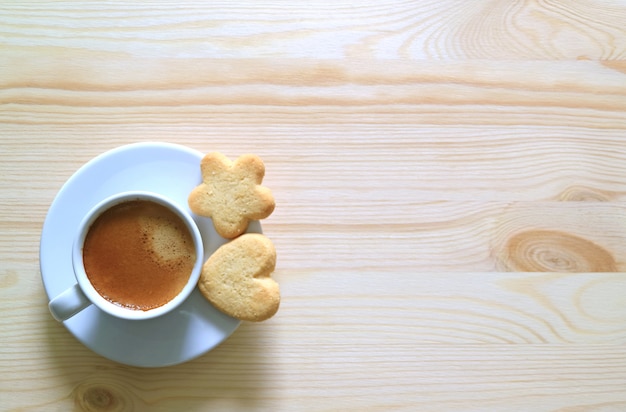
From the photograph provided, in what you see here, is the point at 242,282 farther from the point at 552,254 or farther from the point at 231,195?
the point at 552,254

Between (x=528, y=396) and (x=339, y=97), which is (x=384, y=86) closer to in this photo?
(x=339, y=97)

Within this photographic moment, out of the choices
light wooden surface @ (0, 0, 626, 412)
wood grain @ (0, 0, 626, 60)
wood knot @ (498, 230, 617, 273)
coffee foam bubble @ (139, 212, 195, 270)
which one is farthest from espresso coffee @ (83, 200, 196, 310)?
wood knot @ (498, 230, 617, 273)

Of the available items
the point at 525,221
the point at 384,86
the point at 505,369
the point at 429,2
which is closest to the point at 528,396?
the point at 505,369

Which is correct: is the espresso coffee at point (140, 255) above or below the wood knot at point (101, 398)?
above

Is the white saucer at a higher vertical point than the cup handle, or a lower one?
higher

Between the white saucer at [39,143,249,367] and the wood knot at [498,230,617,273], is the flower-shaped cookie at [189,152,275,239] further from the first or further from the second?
the wood knot at [498,230,617,273]

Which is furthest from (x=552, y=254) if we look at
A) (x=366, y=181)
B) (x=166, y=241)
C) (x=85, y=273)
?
(x=85, y=273)

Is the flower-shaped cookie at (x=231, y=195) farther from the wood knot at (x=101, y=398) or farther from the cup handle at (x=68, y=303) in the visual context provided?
the wood knot at (x=101, y=398)

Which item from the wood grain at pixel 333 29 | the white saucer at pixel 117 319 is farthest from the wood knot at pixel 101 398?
the wood grain at pixel 333 29
